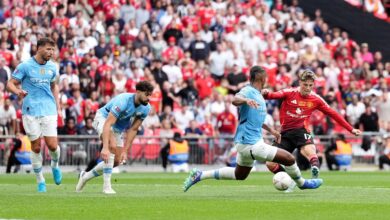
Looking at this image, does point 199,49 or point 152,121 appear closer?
point 152,121

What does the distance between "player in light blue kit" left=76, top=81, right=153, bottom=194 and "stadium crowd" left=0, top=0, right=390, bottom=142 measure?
1221cm

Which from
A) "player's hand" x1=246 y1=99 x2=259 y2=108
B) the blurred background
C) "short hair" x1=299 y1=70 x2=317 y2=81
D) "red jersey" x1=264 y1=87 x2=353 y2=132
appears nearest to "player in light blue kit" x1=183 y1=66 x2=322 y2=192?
"player's hand" x1=246 y1=99 x2=259 y2=108

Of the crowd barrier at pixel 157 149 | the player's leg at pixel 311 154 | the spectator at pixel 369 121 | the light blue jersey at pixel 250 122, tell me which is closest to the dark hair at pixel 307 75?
the player's leg at pixel 311 154

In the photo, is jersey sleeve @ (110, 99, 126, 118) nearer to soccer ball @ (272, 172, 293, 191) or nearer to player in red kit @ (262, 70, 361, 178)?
soccer ball @ (272, 172, 293, 191)

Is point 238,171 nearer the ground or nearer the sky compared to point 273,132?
nearer the ground

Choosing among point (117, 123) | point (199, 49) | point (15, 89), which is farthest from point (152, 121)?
point (15, 89)

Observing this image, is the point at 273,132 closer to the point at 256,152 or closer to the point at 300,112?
the point at 256,152

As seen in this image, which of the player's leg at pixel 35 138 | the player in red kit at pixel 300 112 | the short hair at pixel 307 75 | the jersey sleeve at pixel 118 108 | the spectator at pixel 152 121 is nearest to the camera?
the jersey sleeve at pixel 118 108

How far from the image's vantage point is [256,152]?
60.3 ft

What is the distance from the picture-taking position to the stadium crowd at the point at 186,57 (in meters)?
33.3

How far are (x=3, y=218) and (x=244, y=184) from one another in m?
9.76

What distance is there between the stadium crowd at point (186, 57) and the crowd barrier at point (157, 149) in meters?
0.70

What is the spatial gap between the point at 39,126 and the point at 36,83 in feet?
2.44

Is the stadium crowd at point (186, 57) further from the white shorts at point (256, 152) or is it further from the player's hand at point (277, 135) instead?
the white shorts at point (256, 152)
